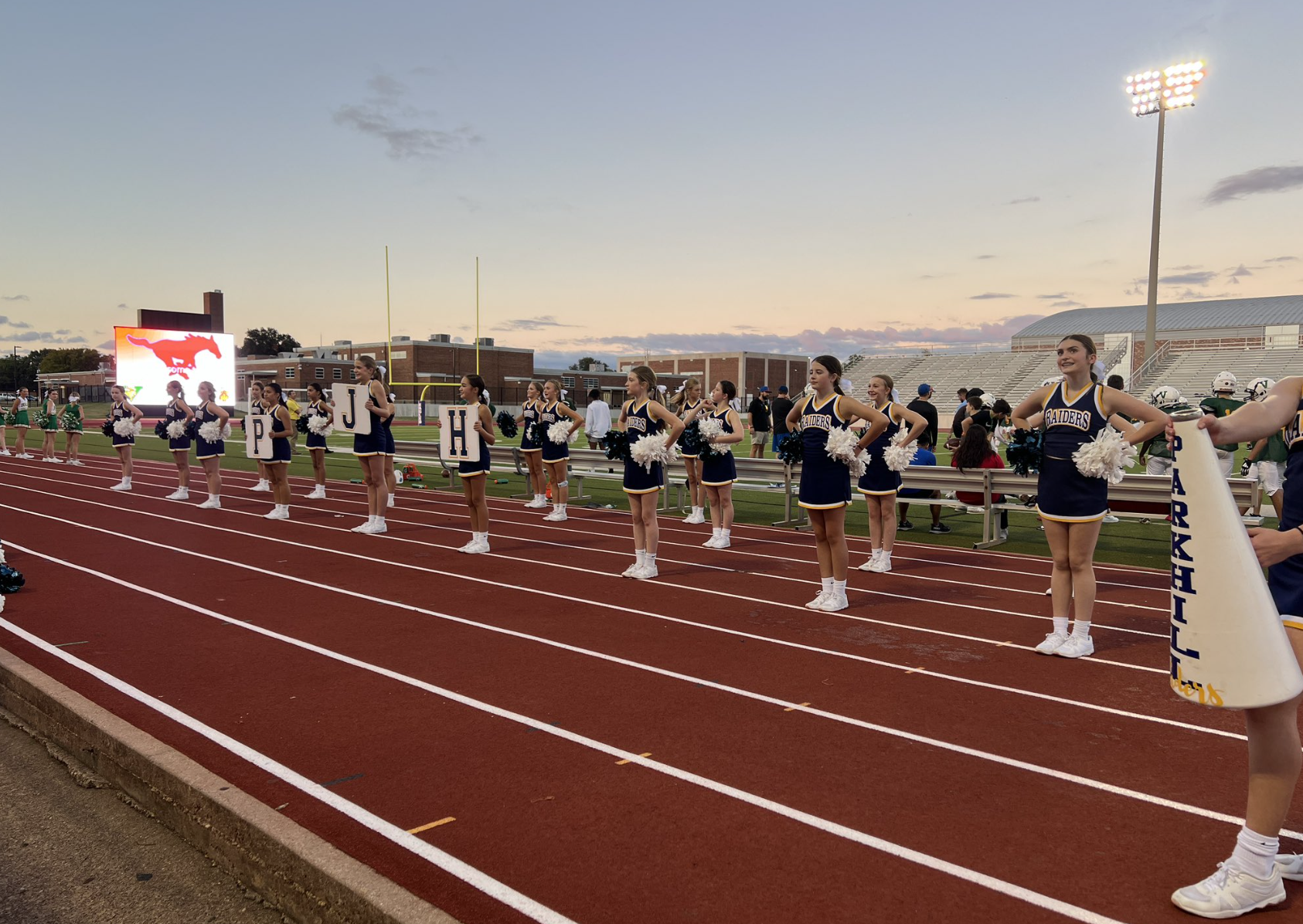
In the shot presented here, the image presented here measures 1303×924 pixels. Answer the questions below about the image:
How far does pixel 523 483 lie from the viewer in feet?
65.3

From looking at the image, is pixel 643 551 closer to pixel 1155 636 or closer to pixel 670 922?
pixel 1155 636

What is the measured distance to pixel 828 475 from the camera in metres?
7.86

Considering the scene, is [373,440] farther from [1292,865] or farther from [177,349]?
[177,349]

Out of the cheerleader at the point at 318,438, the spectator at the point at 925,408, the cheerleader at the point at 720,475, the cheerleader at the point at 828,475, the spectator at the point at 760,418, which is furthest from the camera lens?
the spectator at the point at 760,418

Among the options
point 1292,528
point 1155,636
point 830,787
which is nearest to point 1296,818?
point 1292,528

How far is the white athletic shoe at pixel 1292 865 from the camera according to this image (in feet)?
10.8

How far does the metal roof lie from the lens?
2874 inches

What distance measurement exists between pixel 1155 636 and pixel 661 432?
494 cm

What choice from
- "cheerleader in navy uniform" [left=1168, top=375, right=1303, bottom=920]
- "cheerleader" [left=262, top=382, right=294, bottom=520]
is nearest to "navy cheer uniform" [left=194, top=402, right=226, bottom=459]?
"cheerleader" [left=262, top=382, right=294, bottom=520]

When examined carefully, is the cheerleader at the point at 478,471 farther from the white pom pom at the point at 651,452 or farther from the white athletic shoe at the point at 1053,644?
the white athletic shoe at the point at 1053,644

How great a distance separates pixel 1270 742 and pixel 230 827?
383 centimetres

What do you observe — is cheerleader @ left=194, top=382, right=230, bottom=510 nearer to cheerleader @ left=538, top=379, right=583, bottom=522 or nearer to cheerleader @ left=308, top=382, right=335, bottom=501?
cheerleader @ left=308, top=382, right=335, bottom=501

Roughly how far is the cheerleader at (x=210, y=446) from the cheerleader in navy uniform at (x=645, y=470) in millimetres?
8297

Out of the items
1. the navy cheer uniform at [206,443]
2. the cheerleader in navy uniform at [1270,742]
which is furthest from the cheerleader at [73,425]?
the cheerleader in navy uniform at [1270,742]
